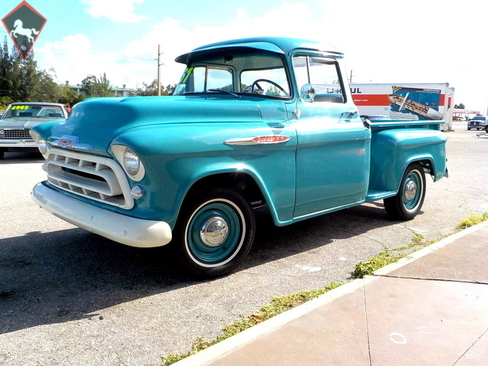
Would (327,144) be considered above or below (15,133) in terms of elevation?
above

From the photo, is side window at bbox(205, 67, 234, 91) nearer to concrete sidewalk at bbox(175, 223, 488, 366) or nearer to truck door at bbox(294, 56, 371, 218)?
truck door at bbox(294, 56, 371, 218)

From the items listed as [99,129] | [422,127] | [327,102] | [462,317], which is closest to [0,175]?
[99,129]

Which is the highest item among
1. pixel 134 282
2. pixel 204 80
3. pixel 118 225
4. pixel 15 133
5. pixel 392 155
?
pixel 204 80

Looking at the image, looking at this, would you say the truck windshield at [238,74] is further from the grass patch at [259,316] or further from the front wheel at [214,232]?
the grass patch at [259,316]

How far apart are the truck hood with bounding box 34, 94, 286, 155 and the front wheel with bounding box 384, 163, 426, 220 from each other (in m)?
2.30

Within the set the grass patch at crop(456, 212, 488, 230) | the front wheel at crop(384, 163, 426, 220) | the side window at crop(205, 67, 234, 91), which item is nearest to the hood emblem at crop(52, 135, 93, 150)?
the side window at crop(205, 67, 234, 91)

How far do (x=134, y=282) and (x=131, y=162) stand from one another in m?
1.03

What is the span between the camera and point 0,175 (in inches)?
337

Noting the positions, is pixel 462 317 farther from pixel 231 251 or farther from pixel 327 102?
pixel 327 102

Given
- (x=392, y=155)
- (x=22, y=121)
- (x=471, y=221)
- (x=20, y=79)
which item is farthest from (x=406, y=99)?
(x=20, y=79)

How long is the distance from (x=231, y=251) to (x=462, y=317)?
1766 mm

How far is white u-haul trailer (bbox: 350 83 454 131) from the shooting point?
28297mm

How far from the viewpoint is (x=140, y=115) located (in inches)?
127

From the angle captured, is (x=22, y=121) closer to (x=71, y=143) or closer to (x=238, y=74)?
(x=238, y=74)
